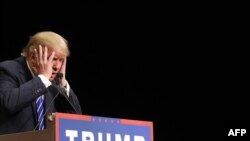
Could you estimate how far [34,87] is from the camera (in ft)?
6.52

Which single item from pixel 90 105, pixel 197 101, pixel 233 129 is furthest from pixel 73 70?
pixel 233 129

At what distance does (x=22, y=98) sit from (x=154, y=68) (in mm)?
2329

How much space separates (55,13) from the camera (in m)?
3.96

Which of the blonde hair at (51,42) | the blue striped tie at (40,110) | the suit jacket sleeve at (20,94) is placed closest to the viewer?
the suit jacket sleeve at (20,94)

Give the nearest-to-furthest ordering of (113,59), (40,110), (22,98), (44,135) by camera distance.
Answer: (44,135)
(22,98)
(40,110)
(113,59)

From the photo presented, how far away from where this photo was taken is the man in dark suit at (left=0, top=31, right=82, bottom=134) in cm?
197

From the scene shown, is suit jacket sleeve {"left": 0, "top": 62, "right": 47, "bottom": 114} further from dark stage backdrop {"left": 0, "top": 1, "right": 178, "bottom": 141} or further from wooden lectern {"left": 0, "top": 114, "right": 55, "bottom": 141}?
dark stage backdrop {"left": 0, "top": 1, "right": 178, "bottom": 141}

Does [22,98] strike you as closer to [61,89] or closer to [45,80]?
[45,80]

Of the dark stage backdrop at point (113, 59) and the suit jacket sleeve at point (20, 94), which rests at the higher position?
the dark stage backdrop at point (113, 59)

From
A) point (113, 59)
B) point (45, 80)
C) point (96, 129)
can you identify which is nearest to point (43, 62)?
point (45, 80)

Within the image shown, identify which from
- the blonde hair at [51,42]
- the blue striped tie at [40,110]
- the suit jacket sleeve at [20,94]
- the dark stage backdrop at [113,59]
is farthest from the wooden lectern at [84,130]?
the dark stage backdrop at [113,59]

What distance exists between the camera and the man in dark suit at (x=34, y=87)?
197 cm

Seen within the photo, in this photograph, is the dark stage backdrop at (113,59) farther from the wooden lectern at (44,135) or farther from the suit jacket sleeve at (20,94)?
the wooden lectern at (44,135)

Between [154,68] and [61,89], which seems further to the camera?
[154,68]
